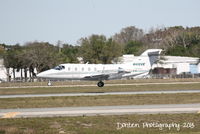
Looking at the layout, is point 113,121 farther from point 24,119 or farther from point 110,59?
point 110,59

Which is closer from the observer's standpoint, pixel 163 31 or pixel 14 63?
pixel 14 63

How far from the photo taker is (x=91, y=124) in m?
17.3

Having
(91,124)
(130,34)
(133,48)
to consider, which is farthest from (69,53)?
(91,124)

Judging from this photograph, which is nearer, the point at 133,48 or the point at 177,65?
the point at 177,65

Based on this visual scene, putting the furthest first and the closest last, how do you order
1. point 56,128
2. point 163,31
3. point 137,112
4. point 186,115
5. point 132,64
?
point 163,31
point 132,64
point 137,112
point 186,115
point 56,128

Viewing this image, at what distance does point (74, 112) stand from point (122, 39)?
16189 cm

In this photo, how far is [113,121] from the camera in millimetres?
17750

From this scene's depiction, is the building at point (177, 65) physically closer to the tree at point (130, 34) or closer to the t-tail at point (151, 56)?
the t-tail at point (151, 56)

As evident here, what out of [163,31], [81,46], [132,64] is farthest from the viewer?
[163,31]

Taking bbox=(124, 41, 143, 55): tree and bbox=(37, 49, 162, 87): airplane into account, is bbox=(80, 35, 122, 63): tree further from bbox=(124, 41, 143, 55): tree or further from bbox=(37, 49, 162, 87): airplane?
bbox=(37, 49, 162, 87): airplane

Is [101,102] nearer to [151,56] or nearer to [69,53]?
[151,56]

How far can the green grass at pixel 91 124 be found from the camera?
15805mm

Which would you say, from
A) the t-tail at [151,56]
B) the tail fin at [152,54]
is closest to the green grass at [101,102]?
the t-tail at [151,56]

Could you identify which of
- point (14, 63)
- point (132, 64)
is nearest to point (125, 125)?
point (132, 64)
